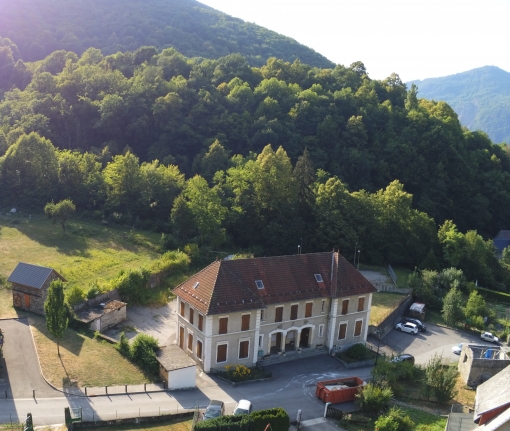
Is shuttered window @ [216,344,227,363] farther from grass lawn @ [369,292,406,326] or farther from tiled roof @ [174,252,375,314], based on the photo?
grass lawn @ [369,292,406,326]

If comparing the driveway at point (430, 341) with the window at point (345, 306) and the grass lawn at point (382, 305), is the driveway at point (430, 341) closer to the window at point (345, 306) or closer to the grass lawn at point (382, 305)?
the grass lawn at point (382, 305)

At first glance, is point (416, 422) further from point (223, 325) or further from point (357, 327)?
point (223, 325)

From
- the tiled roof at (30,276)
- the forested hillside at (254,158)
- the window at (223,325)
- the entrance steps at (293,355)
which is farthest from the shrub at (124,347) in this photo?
the forested hillside at (254,158)

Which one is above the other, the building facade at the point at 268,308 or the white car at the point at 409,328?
the building facade at the point at 268,308

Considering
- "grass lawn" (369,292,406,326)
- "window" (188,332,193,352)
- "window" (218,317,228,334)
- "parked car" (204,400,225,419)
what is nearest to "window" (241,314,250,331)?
"window" (218,317,228,334)

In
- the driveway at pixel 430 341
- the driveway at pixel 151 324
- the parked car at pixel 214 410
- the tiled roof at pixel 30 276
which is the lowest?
the driveway at pixel 430 341

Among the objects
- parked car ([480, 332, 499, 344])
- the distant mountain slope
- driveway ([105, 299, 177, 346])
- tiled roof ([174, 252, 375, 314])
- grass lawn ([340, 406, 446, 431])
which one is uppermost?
the distant mountain slope

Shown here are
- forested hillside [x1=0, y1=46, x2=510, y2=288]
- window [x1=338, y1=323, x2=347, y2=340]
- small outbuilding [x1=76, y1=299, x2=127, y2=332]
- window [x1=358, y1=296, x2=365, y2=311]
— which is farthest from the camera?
forested hillside [x1=0, y1=46, x2=510, y2=288]

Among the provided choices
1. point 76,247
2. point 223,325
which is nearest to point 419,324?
point 223,325
